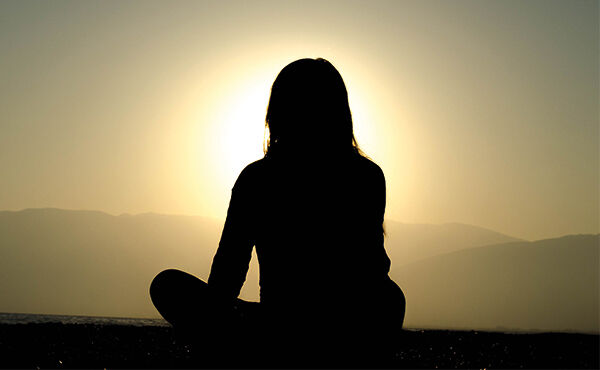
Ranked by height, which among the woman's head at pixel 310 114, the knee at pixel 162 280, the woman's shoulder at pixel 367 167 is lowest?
the knee at pixel 162 280

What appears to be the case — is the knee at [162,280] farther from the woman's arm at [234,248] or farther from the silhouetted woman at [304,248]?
the woman's arm at [234,248]

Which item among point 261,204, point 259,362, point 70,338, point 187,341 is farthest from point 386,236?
point 70,338

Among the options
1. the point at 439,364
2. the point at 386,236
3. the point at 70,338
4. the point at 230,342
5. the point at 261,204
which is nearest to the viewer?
the point at 230,342

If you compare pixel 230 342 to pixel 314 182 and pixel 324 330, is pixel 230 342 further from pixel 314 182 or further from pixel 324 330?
pixel 314 182

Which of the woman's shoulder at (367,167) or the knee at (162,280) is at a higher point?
the woman's shoulder at (367,167)

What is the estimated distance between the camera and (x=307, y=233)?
3.14 meters

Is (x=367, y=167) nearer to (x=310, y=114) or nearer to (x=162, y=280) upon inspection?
(x=310, y=114)

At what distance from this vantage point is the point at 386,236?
11.3 ft

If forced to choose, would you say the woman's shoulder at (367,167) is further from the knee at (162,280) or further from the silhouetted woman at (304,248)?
the knee at (162,280)

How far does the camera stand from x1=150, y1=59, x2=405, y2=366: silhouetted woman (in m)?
3.03

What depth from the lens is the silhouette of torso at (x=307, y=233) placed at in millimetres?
3105

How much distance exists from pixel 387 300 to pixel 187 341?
0.97 meters

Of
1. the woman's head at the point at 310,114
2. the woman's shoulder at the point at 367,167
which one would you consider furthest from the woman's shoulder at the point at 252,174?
the woman's shoulder at the point at 367,167

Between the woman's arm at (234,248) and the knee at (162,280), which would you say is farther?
A: the woman's arm at (234,248)
